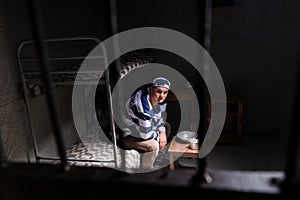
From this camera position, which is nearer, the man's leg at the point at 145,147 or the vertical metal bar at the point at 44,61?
the vertical metal bar at the point at 44,61

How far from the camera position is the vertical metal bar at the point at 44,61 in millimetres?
298

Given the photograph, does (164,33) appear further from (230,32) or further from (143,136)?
(143,136)

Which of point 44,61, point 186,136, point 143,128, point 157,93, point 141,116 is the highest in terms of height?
point 44,61

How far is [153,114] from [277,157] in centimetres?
136

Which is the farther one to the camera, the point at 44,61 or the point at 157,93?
the point at 157,93

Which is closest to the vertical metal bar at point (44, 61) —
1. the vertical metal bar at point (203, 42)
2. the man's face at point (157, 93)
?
the vertical metal bar at point (203, 42)

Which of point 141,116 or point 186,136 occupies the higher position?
point 141,116

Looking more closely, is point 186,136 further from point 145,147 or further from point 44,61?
point 44,61

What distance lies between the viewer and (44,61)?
31cm

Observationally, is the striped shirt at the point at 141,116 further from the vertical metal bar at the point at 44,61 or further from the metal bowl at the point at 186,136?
the vertical metal bar at the point at 44,61

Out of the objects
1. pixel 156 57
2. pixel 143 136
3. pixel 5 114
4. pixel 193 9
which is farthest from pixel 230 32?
pixel 5 114

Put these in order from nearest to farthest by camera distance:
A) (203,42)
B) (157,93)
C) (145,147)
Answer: (203,42) → (145,147) → (157,93)

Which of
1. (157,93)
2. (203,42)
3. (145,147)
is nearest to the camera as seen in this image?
(203,42)

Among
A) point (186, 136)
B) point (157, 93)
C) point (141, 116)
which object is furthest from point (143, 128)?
point (186, 136)
